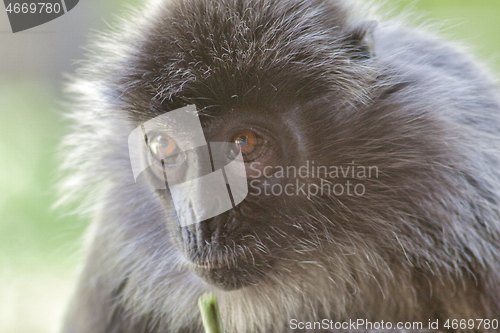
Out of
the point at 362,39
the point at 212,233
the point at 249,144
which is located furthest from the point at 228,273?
the point at 362,39

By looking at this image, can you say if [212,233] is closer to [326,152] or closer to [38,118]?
[326,152]

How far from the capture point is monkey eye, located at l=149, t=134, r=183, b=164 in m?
1.11

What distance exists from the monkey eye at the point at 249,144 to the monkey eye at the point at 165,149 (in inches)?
4.9

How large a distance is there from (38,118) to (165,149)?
38cm

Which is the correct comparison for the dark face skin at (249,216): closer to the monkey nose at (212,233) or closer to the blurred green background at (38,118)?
the monkey nose at (212,233)

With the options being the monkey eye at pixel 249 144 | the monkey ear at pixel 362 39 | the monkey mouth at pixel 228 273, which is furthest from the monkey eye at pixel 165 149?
the monkey ear at pixel 362 39

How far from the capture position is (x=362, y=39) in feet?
3.69

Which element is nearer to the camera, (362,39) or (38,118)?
(362,39)

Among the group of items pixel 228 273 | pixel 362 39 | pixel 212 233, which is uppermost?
pixel 362 39

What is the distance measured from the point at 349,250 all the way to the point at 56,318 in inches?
32.7

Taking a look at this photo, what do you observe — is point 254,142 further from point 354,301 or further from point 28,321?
point 28,321

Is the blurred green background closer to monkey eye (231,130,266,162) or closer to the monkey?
the monkey

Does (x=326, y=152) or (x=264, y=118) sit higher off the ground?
(x=264, y=118)

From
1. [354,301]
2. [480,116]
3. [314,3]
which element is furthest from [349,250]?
[314,3]
